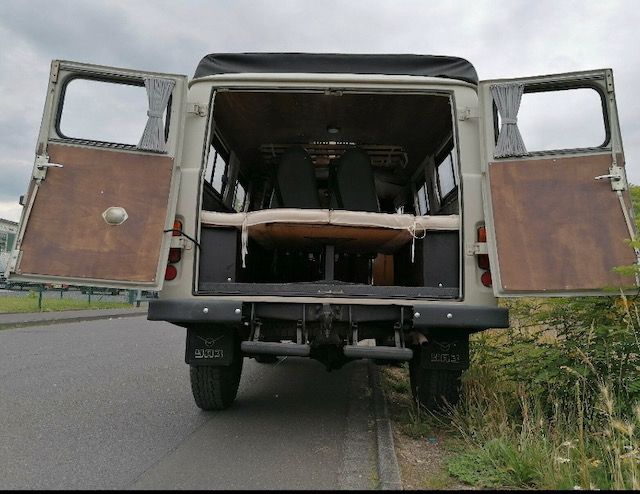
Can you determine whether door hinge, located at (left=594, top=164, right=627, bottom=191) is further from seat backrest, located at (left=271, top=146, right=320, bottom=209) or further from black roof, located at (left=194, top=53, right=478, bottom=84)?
seat backrest, located at (left=271, top=146, right=320, bottom=209)

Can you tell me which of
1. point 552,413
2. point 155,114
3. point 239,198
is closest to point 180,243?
point 155,114

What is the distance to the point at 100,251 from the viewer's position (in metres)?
3.96

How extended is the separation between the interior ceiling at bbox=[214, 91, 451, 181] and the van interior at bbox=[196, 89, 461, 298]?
15mm

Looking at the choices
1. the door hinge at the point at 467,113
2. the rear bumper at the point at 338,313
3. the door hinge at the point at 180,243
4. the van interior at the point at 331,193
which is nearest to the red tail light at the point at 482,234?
the van interior at the point at 331,193

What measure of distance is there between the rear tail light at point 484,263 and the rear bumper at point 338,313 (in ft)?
0.76

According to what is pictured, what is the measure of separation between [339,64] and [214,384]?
2.91 metres

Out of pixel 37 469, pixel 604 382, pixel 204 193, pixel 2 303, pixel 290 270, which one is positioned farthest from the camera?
pixel 2 303

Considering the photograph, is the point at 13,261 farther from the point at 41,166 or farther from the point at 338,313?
the point at 338,313

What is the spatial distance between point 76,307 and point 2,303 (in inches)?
84.2

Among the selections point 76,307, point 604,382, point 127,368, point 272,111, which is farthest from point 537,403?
point 76,307

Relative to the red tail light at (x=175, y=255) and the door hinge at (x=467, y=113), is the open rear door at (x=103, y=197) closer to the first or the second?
the red tail light at (x=175, y=255)

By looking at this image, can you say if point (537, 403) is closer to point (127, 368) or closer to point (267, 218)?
point (267, 218)

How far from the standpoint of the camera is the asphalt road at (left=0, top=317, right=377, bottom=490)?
11.3 ft

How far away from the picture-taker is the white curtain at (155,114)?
4176 mm
